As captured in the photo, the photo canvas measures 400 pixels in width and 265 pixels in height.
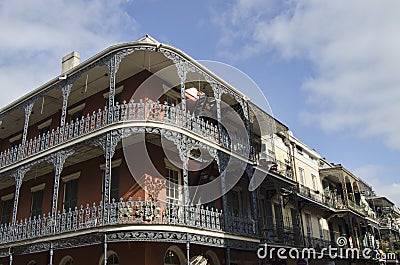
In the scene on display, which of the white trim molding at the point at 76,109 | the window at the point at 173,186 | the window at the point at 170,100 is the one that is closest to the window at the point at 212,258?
the window at the point at 173,186

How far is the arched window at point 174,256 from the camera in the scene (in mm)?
11794

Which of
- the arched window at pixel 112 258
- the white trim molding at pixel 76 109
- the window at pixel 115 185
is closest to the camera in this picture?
the arched window at pixel 112 258

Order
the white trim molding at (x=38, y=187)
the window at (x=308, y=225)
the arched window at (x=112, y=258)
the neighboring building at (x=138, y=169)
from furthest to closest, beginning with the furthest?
the window at (x=308, y=225) → the white trim molding at (x=38, y=187) → the arched window at (x=112, y=258) → the neighboring building at (x=138, y=169)

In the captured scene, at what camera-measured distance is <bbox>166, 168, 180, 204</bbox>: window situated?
12.5m

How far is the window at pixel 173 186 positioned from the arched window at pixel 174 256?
5.09 feet

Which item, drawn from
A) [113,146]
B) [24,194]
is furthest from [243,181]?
[24,194]

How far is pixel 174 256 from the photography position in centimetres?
1208

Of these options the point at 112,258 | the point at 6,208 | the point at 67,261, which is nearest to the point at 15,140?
the point at 6,208

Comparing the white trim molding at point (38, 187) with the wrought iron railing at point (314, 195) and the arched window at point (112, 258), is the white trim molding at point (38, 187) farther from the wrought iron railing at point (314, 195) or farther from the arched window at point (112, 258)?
the wrought iron railing at point (314, 195)

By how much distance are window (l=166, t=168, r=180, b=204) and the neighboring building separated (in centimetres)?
4

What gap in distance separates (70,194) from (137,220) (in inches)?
215

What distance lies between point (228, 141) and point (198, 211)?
3.75 meters

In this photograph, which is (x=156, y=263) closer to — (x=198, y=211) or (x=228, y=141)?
(x=198, y=211)

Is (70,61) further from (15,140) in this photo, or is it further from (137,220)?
(137,220)
